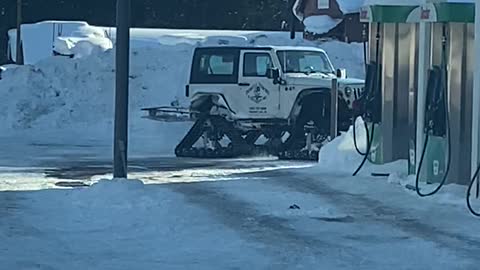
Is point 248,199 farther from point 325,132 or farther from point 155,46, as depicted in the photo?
point 155,46

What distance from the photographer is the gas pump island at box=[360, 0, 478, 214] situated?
16.0m

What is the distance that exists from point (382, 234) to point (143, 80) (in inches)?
933

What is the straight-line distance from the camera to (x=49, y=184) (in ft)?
57.9

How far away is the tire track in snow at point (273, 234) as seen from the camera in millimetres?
11023

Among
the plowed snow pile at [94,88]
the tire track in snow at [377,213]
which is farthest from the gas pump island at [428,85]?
the plowed snow pile at [94,88]

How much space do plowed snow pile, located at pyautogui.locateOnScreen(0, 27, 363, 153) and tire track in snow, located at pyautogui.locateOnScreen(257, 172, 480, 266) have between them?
1223cm

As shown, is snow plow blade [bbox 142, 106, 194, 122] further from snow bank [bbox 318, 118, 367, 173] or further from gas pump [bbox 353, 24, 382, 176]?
gas pump [bbox 353, 24, 382, 176]

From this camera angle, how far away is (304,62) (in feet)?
80.3

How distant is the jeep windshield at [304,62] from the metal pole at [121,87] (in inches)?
295

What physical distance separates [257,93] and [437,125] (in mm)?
8042

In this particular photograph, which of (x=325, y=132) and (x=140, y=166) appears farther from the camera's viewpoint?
(x=325, y=132)

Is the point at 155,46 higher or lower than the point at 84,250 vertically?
higher

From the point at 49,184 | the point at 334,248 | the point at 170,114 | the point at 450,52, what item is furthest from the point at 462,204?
the point at 170,114

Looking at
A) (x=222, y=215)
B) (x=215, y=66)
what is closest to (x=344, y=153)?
(x=215, y=66)
